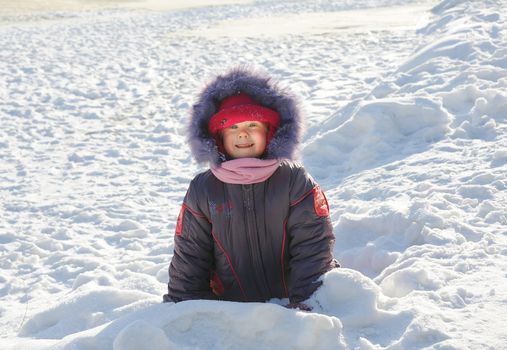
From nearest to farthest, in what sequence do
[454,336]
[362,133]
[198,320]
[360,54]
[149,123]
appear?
[454,336], [198,320], [362,133], [149,123], [360,54]

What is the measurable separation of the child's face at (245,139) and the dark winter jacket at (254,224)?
0.25 ft

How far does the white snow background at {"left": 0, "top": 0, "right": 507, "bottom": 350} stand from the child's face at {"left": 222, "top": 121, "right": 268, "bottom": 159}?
0.30 metres

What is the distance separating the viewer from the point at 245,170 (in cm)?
296

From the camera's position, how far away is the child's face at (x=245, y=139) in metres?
3.09

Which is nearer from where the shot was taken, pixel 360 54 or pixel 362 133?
pixel 362 133

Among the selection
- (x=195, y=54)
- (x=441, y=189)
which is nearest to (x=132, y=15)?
(x=195, y=54)

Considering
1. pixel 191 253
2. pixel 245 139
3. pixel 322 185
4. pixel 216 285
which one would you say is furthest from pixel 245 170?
pixel 322 185

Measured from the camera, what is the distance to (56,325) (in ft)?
11.0

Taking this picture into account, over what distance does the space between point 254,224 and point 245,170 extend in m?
0.25

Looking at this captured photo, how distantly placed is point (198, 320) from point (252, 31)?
1490 centimetres

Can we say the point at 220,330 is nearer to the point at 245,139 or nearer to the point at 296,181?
the point at 296,181

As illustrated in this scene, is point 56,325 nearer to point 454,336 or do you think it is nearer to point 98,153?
point 454,336

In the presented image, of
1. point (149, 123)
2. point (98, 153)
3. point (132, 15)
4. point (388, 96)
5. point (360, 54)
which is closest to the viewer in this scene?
point (388, 96)

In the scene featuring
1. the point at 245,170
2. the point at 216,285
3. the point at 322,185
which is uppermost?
the point at 245,170
